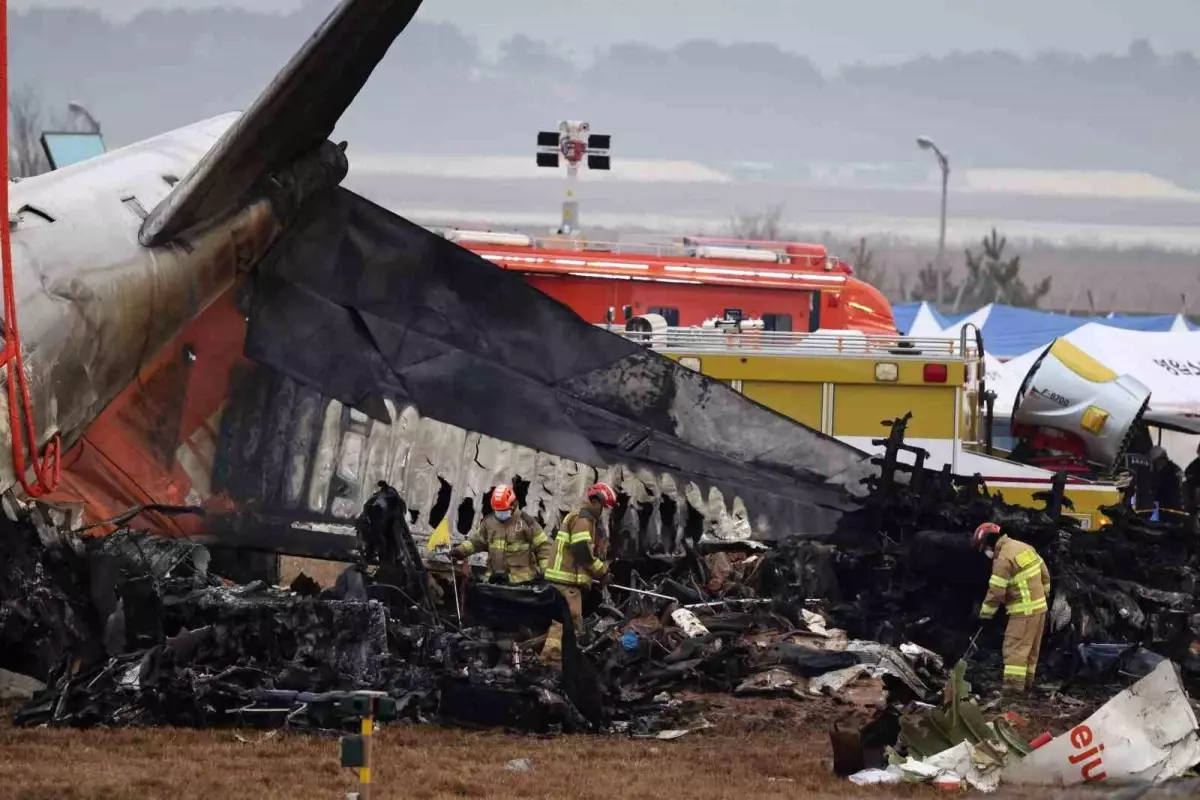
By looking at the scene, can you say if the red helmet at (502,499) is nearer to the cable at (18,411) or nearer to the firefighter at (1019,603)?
the cable at (18,411)

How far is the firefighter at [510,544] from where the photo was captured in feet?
51.0

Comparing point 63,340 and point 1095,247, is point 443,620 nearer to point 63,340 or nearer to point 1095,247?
point 63,340

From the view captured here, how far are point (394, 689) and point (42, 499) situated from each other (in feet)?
10.7

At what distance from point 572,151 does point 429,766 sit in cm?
2533

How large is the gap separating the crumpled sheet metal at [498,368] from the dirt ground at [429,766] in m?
5.24

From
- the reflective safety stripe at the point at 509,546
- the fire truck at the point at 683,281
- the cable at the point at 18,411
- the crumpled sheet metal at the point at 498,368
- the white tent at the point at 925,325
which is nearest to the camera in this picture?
the cable at the point at 18,411

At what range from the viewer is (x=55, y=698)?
11.4 m

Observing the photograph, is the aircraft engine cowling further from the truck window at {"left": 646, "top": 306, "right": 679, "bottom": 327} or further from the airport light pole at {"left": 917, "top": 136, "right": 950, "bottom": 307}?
the airport light pole at {"left": 917, "top": 136, "right": 950, "bottom": 307}

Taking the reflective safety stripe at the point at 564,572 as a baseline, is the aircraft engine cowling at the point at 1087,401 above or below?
above

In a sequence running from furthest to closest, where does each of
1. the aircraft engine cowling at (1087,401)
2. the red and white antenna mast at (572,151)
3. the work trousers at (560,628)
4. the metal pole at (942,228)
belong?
Result: the metal pole at (942,228) → the red and white antenna mast at (572,151) → the aircraft engine cowling at (1087,401) → the work trousers at (560,628)

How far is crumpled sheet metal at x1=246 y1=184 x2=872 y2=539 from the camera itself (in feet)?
54.2

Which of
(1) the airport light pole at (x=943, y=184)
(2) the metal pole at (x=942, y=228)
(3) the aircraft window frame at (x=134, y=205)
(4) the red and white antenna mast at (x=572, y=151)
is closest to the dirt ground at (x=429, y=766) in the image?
(3) the aircraft window frame at (x=134, y=205)

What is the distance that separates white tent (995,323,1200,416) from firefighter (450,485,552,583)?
1949 cm

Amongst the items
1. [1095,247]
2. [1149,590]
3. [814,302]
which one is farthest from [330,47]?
[1095,247]
